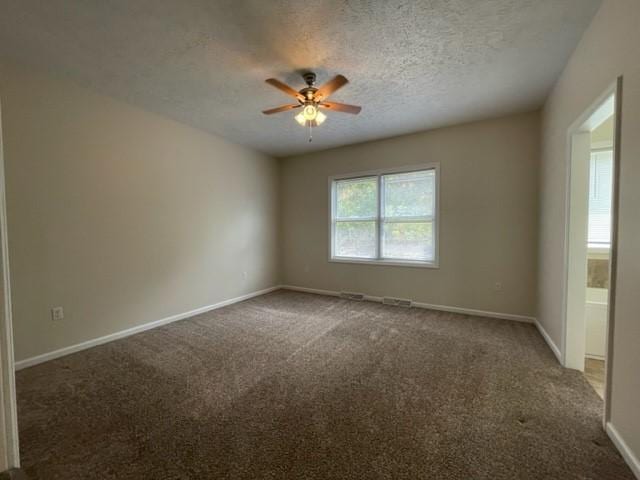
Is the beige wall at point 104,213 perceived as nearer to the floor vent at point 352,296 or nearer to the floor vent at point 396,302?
the floor vent at point 352,296

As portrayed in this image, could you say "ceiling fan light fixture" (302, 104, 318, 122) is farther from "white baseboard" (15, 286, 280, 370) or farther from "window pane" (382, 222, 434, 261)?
"white baseboard" (15, 286, 280, 370)

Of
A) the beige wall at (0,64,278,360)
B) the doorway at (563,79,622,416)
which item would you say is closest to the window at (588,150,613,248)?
the doorway at (563,79,622,416)

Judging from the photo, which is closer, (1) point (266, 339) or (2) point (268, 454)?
(2) point (268, 454)

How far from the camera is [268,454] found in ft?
5.14

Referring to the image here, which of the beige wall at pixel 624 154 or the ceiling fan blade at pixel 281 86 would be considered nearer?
the beige wall at pixel 624 154

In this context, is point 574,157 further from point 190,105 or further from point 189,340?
point 189,340

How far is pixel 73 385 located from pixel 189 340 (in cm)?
104

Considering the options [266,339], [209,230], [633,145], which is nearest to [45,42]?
[209,230]

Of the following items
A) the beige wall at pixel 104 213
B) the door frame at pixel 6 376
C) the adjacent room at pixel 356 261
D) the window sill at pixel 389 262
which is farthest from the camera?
the window sill at pixel 389 262

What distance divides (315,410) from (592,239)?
3.62 metres

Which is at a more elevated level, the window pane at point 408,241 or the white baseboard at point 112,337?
the window pane at point 408,241

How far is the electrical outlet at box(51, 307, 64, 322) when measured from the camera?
2.74 metres

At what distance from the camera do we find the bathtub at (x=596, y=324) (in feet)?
9.35

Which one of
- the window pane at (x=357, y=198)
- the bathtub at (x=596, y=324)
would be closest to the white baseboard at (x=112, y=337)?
the window pane at (x=357, y=198)
